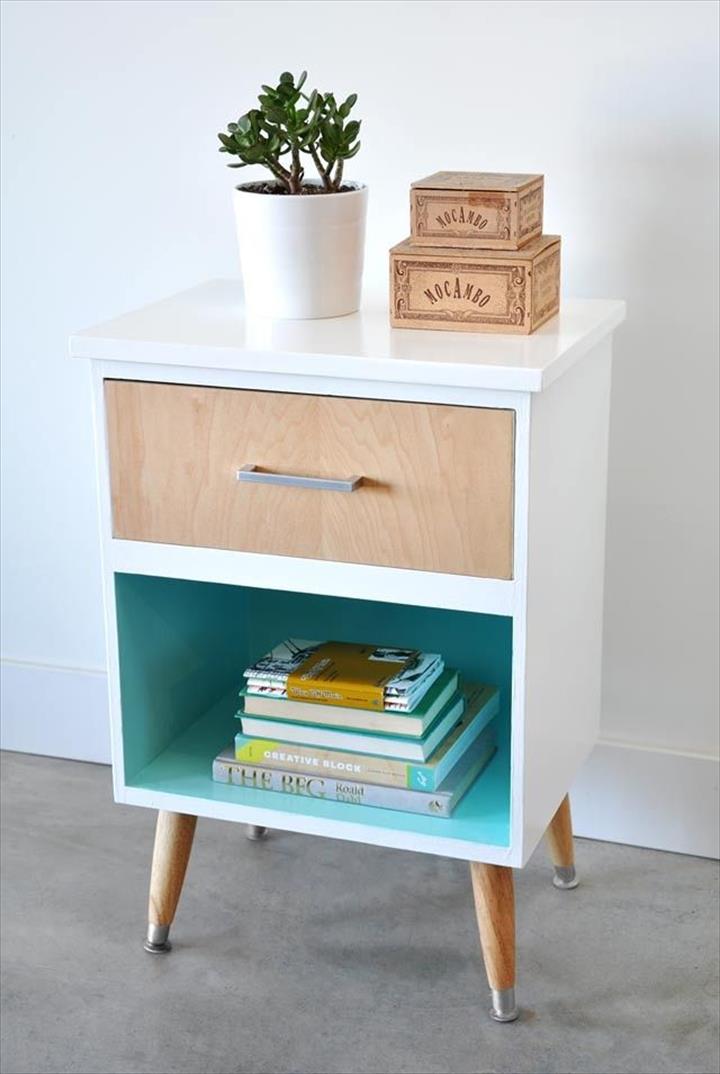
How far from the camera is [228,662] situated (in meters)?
1.75

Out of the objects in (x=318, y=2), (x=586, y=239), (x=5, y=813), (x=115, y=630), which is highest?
(x=318, y=2)

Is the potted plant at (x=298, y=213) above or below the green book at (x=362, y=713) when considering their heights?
above

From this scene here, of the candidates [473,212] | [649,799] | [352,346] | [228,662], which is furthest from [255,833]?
[473,212]

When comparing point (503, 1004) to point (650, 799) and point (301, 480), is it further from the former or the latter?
point (301, 480)

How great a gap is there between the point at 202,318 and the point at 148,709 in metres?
0.42

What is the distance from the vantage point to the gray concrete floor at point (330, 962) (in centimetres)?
145

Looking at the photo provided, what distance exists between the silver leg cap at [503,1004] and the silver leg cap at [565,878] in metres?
0.25

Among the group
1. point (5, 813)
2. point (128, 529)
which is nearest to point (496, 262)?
point (128, 529)

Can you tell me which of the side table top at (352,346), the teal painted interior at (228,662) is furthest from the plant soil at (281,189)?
the teal painted interior at (228,662)

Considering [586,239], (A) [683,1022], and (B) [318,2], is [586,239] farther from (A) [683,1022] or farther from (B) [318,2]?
(A) [683,1022]

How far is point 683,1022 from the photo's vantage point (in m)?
1.48

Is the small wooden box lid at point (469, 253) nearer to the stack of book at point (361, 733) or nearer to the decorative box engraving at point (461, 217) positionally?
the decorative box engraving at point (461, 217)

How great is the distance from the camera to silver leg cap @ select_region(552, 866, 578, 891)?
172 centimetres

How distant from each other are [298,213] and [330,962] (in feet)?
2.59
